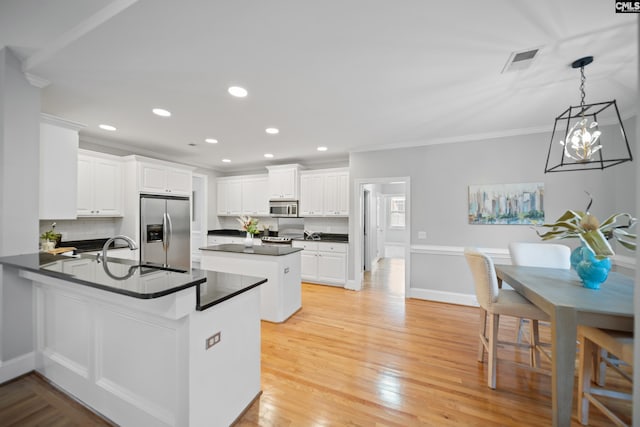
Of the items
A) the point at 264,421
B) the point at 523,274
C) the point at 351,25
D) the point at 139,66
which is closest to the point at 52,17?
the point at 139,66

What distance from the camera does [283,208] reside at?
549cm

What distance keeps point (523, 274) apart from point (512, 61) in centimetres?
183

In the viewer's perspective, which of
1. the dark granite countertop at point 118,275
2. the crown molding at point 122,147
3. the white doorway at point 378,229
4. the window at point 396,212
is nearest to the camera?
the dark granite countertop at point 118,275

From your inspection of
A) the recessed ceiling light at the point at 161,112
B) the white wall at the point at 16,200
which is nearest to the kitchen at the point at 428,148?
the white wall at the point at 16,200

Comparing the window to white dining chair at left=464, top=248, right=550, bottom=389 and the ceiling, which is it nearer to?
the ceiling

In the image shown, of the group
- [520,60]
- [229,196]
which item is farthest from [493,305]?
[229,196]

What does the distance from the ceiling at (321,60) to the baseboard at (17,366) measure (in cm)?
244

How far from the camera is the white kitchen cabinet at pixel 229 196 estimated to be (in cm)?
Answer: 617

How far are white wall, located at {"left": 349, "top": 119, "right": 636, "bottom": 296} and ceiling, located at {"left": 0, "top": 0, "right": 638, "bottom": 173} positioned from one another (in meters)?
0.46

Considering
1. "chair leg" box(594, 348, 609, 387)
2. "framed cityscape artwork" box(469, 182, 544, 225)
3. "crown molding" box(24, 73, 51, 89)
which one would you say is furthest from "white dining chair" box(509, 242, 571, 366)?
"crown molding" box(24, 73, 51, 89)

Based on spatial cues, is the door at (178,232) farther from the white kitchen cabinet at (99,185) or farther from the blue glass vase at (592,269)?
the blue glass vase at (592,269)

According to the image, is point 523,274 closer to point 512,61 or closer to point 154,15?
point 512,61

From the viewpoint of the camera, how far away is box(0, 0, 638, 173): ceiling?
4.99 feet

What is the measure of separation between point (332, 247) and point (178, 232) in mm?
3027
